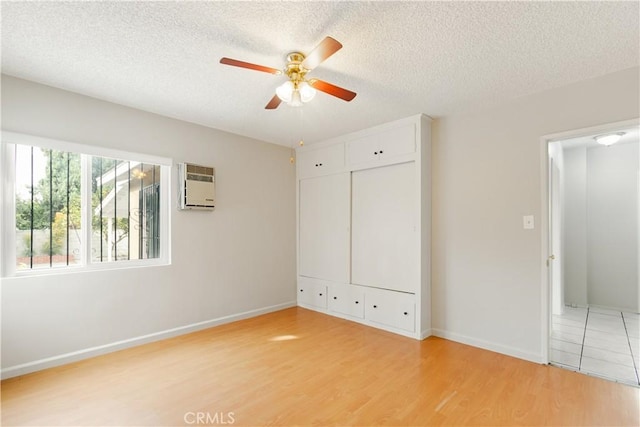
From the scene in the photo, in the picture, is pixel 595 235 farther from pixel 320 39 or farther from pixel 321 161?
pixel 320 39

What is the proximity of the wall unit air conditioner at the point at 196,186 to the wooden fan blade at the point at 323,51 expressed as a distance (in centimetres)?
218

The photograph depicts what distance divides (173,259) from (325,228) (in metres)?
2.04

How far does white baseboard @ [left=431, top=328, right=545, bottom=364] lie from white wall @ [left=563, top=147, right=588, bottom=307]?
2631 mm

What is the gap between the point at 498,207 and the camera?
317 centimetres

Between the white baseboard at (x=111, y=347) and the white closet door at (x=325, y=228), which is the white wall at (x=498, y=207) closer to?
the white closet door at (x=325, y=228)

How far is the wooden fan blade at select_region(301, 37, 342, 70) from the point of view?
1.73m

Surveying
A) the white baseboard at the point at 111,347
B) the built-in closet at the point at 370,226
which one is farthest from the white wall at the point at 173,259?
the built-in closet at the point at 370,226

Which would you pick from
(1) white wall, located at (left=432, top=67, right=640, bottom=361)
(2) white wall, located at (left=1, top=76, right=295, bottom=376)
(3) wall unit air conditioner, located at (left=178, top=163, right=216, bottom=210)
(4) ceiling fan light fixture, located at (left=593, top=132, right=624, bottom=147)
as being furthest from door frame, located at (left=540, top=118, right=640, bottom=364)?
(3) wall unit air conditioner, located at (left=178, top=163, right=216, bottom=210)

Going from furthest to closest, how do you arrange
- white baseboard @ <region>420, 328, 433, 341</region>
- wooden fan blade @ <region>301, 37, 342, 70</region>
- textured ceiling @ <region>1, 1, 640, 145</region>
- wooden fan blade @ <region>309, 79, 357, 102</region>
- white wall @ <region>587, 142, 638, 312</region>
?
white wall @ <region>587, 142, 638, 312</region>, white baseboard @ <region>420, 328, 433, 341</region>, wooden fan blade @ <region>309, 79, 357, 102</region>, textured ceiling @ <region>1, 1, 640, 145</region>, wooden fan blade @ <region>301, 37, 342, 70</region>

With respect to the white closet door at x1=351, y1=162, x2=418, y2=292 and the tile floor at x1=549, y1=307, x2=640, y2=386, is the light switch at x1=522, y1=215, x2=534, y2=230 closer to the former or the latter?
the white closet door at x1=351, y1=162, x2=418, y2=292

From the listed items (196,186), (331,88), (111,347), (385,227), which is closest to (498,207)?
(385,227)

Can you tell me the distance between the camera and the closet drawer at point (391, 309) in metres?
3.55

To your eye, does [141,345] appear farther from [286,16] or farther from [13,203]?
[286,16]

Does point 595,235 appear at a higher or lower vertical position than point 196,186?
lower
